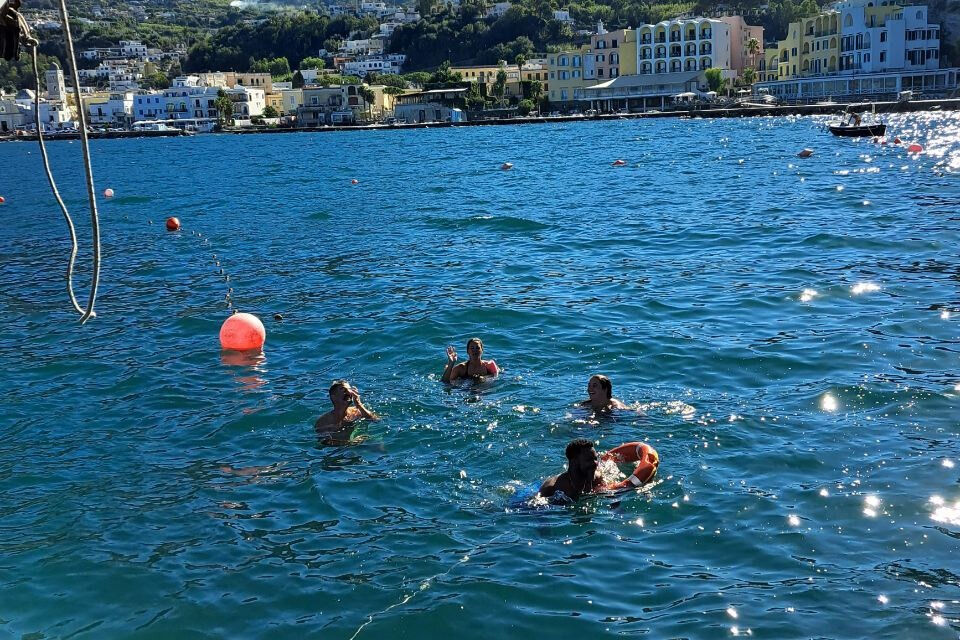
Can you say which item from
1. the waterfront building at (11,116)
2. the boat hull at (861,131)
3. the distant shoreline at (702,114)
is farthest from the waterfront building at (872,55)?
the waterfront building at (11,116)

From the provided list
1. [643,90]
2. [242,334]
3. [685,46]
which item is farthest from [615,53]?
[242,334]

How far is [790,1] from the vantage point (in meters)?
198

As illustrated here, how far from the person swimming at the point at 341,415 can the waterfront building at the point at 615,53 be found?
150978 millimetres

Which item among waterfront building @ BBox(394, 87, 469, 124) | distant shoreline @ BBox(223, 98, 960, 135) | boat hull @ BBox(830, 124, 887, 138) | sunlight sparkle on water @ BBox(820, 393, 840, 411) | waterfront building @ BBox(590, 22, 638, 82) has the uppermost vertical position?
waterfront building @ BBox(590, 22, 638, 82)

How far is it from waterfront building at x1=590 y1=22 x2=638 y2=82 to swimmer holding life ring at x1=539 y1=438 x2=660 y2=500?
152448mm

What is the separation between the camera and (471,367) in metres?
13.9

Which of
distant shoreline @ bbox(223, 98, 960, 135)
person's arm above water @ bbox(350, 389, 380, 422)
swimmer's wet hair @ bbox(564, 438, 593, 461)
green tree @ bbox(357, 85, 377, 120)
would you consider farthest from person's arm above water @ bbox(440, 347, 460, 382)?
green tree @ bbox(357, 85, 377, 120)

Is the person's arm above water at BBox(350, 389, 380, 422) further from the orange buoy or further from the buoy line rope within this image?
the buoy line rope

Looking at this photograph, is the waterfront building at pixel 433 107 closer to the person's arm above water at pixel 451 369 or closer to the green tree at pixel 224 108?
the green tree at pixel 224 108

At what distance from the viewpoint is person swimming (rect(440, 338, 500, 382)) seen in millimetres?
13789

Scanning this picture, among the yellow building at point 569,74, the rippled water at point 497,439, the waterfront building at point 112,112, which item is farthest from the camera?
the waterfront building at point 112,112

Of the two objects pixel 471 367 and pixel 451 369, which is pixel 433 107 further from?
pixel 471 367

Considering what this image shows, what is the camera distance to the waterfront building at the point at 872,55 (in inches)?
4776

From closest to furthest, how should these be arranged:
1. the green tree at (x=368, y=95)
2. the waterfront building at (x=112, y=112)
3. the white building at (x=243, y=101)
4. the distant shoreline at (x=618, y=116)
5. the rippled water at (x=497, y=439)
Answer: the rippled water at (x=497, y=439) → the distant shoreline at (x=618, y=116) → the green tree at (x=368, y=95) → the white building at (x=243, y=101) → the waterfront building at (x=112, y=112)
